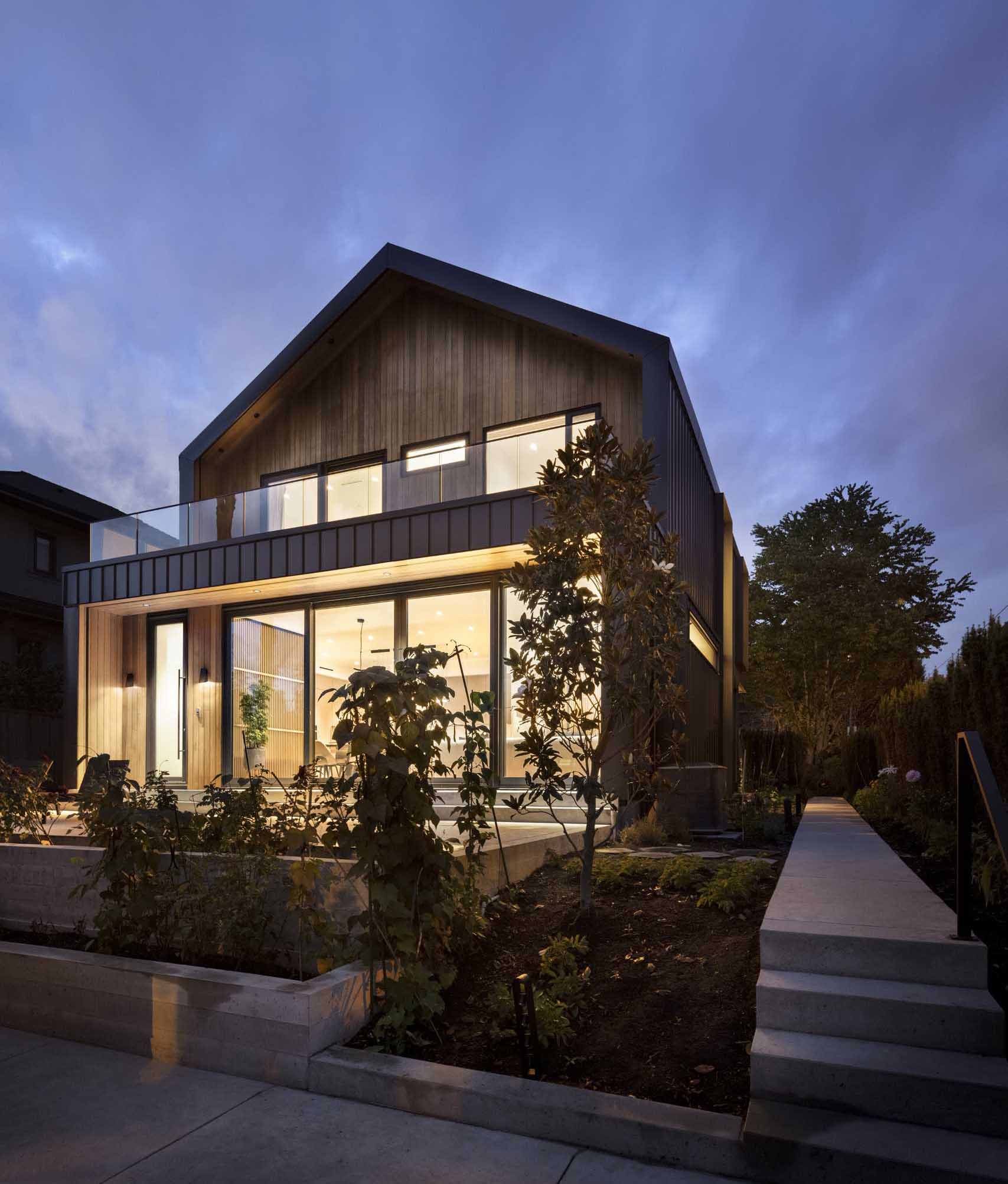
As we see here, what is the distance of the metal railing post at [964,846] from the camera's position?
3244 millimetres

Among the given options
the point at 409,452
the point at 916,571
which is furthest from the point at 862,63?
the point at 916,571

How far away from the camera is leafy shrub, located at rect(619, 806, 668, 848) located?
7.05m

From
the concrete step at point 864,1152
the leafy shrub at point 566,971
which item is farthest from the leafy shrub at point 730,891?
the concrete step at point 864,1152

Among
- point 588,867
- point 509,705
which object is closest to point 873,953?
point 588,867

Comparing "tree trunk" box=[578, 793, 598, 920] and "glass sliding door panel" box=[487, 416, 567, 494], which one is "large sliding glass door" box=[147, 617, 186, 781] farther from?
"tree trunk" box=[578, 793, 598, 920]

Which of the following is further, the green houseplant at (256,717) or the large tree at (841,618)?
the large tree at (841,618)

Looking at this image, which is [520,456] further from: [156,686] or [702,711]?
[156,686]

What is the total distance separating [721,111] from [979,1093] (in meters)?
32.6

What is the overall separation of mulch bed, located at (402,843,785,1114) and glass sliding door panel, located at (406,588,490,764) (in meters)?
5.53

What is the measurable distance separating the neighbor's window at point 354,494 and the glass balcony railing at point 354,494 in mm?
11

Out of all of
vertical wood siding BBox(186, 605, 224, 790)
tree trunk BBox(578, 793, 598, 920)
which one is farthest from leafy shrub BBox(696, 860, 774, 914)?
vertical wood siding BBox(186, 605, 224, 790)

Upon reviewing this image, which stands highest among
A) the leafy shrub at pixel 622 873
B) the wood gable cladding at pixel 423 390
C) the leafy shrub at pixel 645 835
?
the wood gable cladding at pixel 423 390

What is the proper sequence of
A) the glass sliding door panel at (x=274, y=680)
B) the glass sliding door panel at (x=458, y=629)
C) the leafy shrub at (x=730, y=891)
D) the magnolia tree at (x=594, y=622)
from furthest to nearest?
the glass sliding door panel at (x=274, y=680) → the glass sliding door panel at (x=458, y=629) → the magnolia tree at (x=594, y=622) → the leafy shrub at (x=730, y=891)

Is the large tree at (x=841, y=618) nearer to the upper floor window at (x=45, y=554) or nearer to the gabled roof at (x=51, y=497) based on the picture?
the gabled roof at (x=51, y=497)
